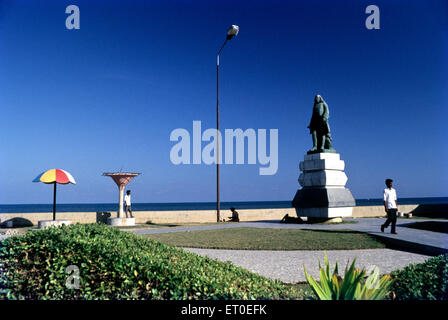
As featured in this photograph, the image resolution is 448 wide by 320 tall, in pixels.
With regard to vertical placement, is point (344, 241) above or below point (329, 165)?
below

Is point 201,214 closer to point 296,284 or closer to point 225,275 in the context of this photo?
point 296,284

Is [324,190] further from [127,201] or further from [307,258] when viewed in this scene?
[127,201]

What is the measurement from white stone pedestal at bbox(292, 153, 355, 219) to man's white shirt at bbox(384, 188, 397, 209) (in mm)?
5014

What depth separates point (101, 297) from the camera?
3.61 meters

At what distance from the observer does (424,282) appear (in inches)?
145

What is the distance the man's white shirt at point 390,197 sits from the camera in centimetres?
1008

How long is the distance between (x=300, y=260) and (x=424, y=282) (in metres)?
3.93

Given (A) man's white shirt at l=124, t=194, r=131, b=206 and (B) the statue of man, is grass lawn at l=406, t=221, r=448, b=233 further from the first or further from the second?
(A) man's white shirt at l=124, t=194, r=131, b=206

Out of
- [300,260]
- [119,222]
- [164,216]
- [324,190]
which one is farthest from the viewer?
[164,216]

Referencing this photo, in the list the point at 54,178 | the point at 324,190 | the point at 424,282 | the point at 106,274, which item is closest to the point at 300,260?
the point at 424,282

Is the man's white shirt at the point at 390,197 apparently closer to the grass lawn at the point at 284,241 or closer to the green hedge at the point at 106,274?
the grass lawn at the point at 284,241
